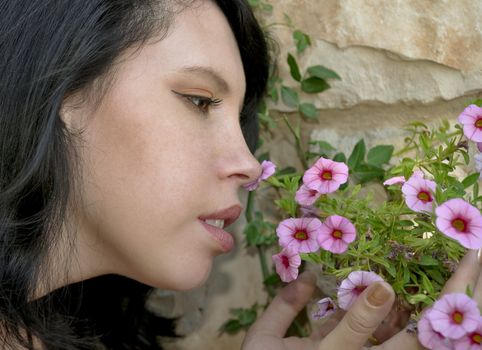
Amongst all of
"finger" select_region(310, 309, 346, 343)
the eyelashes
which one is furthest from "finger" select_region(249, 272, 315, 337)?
the eyelashes

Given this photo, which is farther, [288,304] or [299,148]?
[299,148]

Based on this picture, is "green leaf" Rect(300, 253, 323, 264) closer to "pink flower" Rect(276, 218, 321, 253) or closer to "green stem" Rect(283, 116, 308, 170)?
"pink flower" Rect(276, 218, 321, 253)

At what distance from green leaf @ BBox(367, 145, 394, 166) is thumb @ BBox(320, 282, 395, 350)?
443 millimetres

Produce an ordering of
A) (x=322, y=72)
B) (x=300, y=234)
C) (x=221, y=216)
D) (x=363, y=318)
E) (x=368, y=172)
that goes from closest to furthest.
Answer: (x=363, y=318), (x=300, y=234), (x=221, y=216), (x=368, y=172), (x=322, y=72)

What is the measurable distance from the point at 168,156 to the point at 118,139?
0.08 m

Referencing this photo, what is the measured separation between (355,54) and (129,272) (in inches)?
25.1

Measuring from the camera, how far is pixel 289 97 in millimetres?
1528

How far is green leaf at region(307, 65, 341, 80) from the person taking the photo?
4.71 feet

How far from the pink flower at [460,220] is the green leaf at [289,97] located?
70 cm

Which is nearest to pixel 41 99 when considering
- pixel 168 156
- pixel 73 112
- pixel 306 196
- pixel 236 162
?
pixel 73 112

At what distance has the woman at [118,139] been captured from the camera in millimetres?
1093

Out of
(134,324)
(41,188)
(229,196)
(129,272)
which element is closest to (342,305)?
(229,196)

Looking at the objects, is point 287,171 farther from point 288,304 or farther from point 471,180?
point 471,180

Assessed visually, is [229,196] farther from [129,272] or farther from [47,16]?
[47,16]
